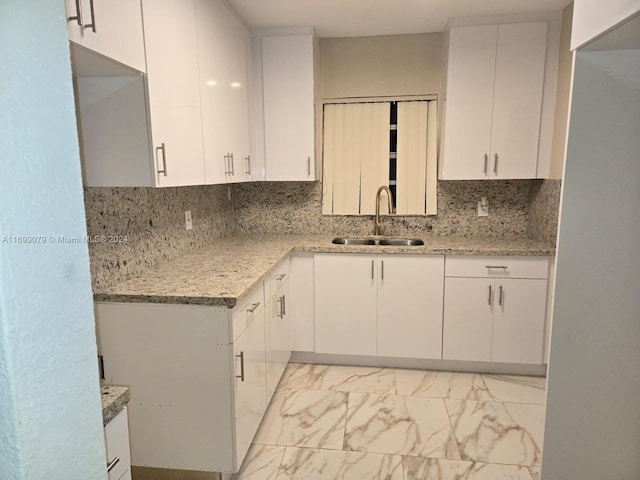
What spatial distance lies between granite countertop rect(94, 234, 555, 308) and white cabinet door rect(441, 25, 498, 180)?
51 centimetres

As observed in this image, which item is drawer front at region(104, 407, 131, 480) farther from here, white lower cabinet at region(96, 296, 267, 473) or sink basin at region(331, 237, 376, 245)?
sink basin at region(331, 237, 376, 245)

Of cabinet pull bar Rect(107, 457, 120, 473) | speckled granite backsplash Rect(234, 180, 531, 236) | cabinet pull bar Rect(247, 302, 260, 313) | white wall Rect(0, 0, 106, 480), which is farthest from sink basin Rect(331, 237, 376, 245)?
white wall Rect(0, 0, 106, 480)

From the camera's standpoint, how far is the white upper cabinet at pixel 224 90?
207 cm

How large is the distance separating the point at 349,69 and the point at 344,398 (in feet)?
7.54

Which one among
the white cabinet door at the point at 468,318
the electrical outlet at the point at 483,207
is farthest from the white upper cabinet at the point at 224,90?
the electrical outlet at the point at 483,207

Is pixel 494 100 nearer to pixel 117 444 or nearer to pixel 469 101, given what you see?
pixel 469 101

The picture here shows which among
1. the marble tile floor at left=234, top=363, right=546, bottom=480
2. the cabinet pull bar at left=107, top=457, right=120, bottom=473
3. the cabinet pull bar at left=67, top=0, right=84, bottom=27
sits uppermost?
the cabinet pull bar at left=67, top=0, right=84, bottom=27

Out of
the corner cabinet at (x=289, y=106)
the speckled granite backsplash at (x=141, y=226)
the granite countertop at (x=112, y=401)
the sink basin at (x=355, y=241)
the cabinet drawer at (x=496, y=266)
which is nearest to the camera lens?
the granite countertop at (x=112, y=401)

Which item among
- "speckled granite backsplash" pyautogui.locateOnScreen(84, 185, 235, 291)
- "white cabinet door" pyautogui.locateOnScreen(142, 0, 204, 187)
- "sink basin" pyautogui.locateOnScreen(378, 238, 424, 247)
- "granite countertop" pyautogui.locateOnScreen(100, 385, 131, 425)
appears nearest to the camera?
"granite countertop" pyautogui.locateOnScreen(100, 385, 131, 425)

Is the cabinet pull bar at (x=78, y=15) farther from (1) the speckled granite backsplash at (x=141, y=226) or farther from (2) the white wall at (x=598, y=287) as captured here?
(2) the white wall at (x=598, y=287)

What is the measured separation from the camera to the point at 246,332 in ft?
6.05

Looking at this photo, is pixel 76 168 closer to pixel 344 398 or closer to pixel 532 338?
pixel 344 398

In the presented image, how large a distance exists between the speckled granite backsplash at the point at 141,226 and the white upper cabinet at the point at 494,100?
1671 mm

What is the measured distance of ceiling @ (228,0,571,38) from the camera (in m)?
2.44
